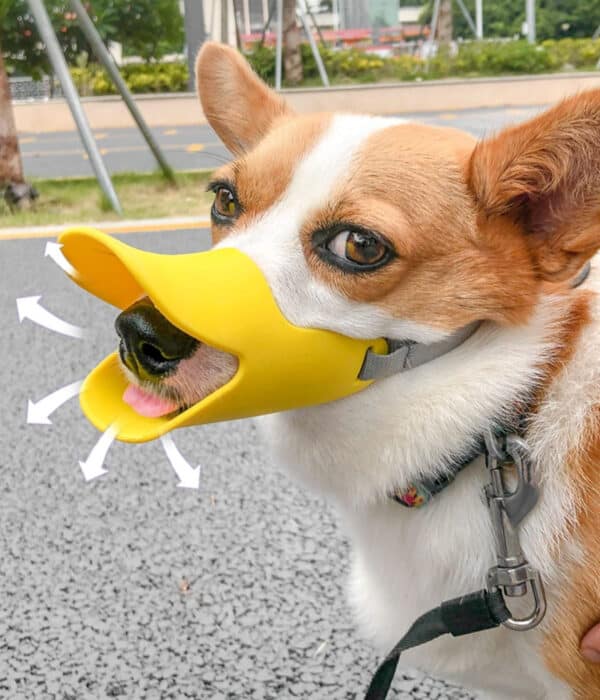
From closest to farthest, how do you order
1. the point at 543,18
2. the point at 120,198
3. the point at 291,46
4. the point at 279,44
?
1. the point at 120,198
2. the point at 279,44
3. the point at 291,46
4. the point at 543,18

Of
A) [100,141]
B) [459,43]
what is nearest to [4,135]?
[100,141]

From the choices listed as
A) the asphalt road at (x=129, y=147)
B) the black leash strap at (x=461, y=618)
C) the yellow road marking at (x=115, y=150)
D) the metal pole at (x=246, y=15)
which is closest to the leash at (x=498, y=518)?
the black leash strap at (x=461, y=618)

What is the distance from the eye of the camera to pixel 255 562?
1.85 meters

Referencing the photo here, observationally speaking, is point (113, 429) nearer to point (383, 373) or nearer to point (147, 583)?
point (383, 373)

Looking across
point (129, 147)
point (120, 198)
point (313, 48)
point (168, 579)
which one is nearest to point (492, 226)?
point (168, 579)

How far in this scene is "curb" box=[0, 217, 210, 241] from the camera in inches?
183

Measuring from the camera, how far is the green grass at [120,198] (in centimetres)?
504

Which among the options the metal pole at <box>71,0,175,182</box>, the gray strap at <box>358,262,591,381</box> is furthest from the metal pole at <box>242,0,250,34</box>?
the gray strap at <box>358,262,591,381</box>

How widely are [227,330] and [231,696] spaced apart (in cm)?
87

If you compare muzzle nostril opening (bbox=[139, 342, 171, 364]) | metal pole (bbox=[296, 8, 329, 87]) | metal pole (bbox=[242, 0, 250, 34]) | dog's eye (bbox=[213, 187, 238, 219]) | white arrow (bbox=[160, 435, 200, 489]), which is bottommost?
metal pole (bbox=[296, 8, 329, 87])

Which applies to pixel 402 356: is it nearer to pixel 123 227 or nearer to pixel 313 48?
pixel 123 227

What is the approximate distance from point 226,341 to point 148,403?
14cm

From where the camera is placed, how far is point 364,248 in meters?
0.98

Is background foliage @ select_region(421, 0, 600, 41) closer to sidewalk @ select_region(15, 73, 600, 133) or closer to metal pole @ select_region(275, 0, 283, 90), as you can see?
sidewalk @ select_region(15, 73, 600, 133)
